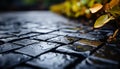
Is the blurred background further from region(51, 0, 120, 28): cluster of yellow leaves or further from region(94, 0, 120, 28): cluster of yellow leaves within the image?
region(94, 0, 120, 28): cluster of yellow leaves

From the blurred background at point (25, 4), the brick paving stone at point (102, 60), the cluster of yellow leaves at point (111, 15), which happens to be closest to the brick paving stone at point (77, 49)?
the brick paving stone at point (102, 60)

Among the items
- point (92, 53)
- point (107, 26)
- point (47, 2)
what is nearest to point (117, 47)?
point (92, 53)

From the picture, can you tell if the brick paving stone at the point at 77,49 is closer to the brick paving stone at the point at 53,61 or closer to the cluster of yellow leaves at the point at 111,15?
the brick paving stone at the point at 53,61

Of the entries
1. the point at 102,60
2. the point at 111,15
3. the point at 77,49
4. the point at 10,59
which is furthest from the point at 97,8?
the point at 10,59

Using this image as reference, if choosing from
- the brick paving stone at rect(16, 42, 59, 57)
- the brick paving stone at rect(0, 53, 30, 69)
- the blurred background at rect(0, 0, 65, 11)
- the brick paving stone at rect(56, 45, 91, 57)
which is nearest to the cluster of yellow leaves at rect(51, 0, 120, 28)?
the brick paving stone at rect(56, 45, 91, 57)

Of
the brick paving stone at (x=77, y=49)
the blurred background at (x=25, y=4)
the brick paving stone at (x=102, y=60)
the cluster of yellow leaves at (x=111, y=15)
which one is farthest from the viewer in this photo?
the blurred background at (x=25, y=4)

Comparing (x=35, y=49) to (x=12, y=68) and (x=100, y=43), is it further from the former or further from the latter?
(x=100, y=43)
